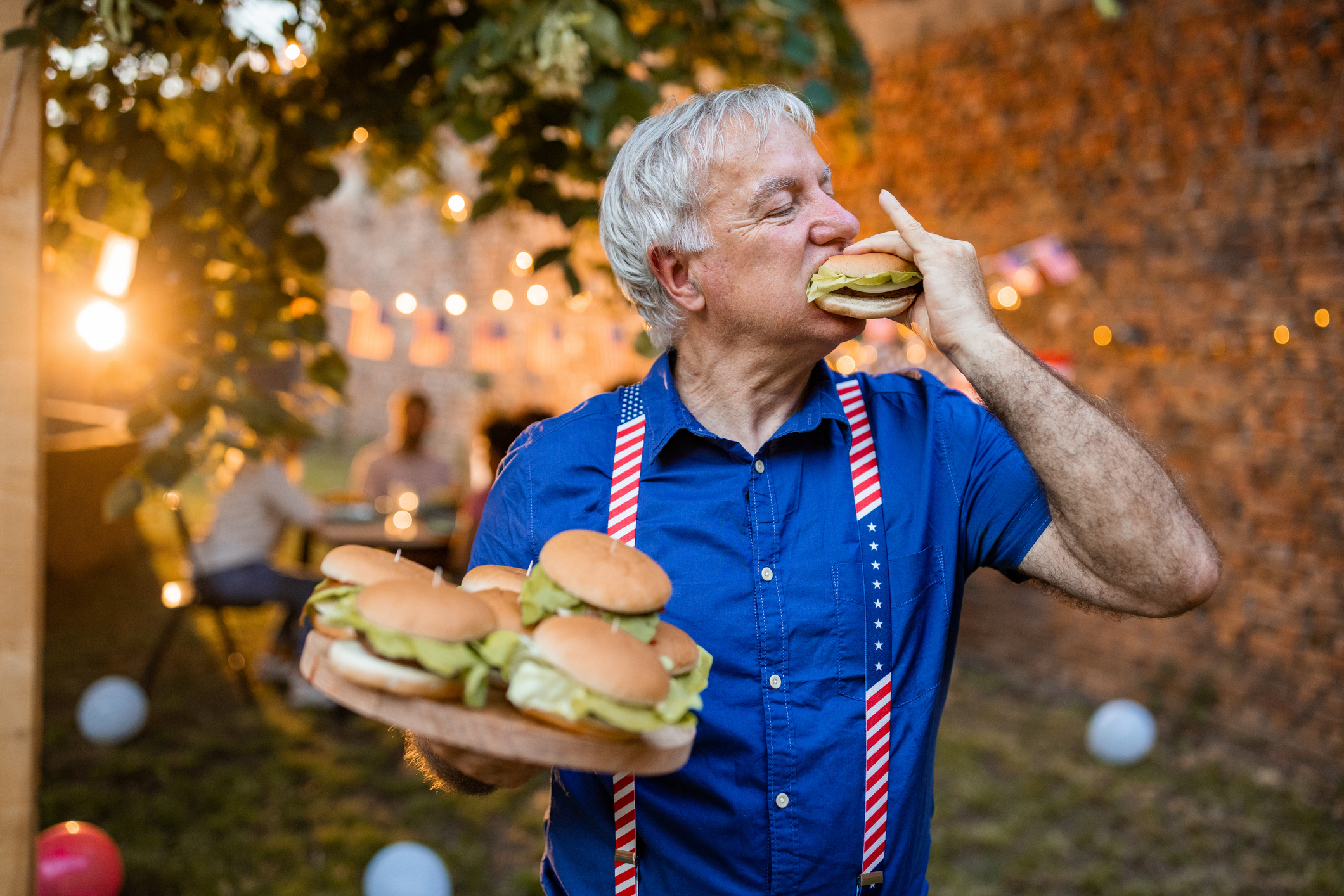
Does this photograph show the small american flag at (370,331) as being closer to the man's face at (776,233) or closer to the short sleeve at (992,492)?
the man's face at (776,233)

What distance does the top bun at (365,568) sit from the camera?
1369 mm

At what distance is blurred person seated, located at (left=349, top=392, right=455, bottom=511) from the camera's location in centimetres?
594

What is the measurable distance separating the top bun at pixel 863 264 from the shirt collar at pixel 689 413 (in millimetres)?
227

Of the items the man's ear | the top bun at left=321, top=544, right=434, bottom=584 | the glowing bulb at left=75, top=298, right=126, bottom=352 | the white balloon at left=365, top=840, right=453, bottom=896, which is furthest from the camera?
the white balloon at left=365, top=840, right=453, bottom=896

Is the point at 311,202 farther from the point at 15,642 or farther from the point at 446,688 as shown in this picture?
the point at 446,688

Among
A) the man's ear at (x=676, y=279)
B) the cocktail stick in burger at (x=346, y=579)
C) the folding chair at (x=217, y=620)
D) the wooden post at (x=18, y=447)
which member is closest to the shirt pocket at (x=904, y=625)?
the man's ear at (x=676, y=279)

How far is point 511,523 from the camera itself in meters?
1.58

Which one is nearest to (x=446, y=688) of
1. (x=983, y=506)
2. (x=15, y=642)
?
(x=983, y=506)

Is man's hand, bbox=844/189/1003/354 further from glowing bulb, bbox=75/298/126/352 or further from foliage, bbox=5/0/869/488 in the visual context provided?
glowing bulb, bbox=75/298/126/352

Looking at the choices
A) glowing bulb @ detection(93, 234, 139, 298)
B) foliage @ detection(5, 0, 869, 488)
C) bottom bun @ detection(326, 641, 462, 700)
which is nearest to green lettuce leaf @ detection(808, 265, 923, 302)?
bottom bun @ detection(326, 641, 462, 700)

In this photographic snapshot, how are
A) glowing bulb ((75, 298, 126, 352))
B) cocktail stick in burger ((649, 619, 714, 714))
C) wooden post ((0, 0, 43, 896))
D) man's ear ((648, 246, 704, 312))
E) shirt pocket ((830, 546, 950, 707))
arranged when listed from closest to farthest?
1. cocktail stick in burger ((649, 619, 714, 714))
2. shirt pocket ((830, 546, 950, 707))
3. man's ear ((648, 246, 704, 312))
4. wooden post ((0, 0, 43, 896))
5. glowing bulb ((75, 298, 126, 352))

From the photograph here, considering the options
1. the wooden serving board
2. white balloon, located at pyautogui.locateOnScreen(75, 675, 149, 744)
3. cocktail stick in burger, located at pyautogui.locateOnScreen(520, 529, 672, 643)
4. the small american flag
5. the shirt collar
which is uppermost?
the small american flag

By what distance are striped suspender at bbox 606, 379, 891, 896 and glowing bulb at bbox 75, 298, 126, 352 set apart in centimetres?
190

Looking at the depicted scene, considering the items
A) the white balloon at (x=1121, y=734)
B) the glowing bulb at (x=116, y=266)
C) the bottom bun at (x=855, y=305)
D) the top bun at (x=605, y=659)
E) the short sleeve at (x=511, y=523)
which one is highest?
the glowing bulb at (x=116, y=266)
